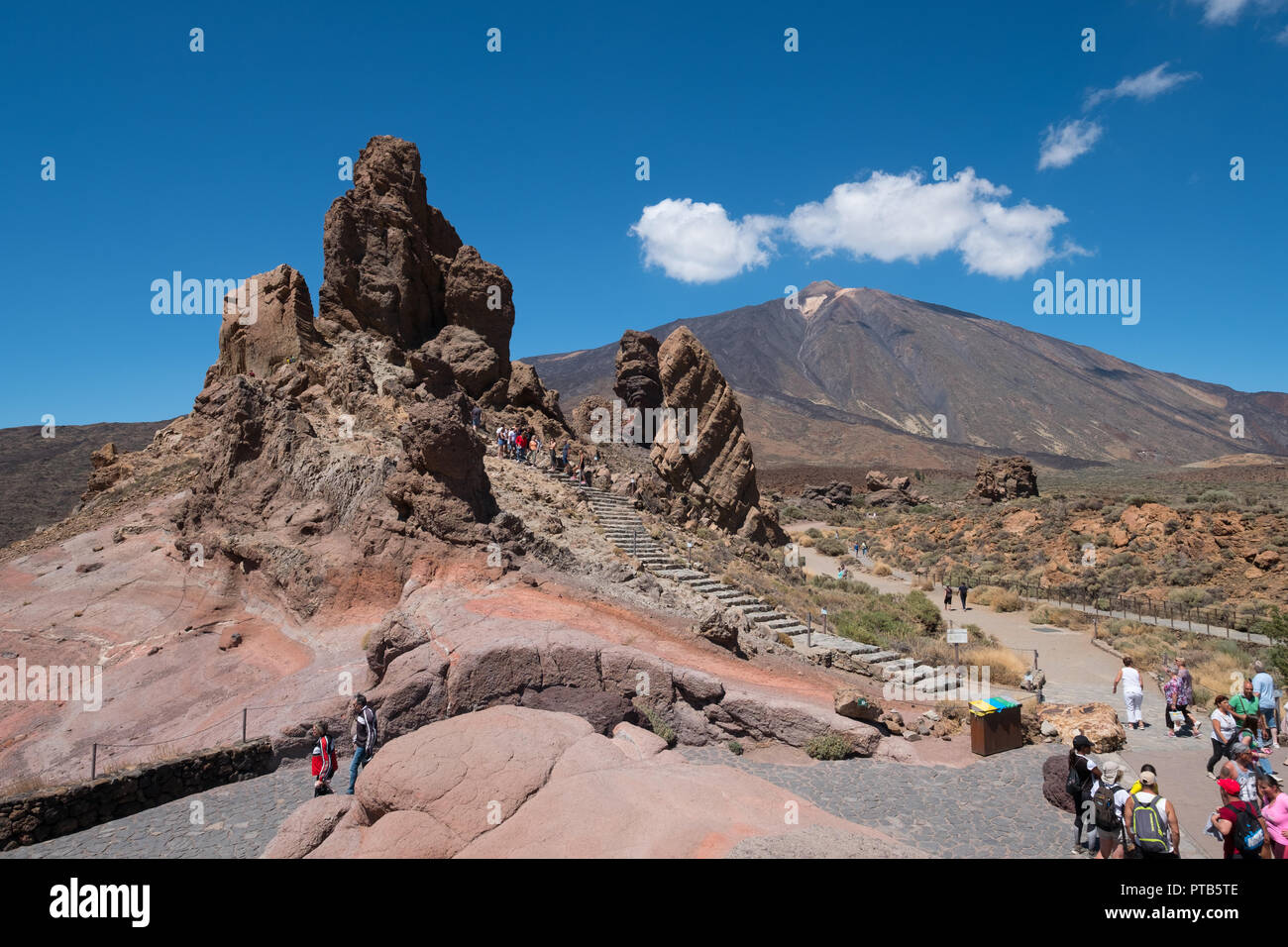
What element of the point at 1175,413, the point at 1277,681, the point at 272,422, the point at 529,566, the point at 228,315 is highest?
the point at 1175,413

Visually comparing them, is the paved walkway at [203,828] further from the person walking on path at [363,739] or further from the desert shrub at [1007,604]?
the desert shrub at [1007,604]

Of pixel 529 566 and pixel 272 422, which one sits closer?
pixel 529 566

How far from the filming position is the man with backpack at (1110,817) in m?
5.88

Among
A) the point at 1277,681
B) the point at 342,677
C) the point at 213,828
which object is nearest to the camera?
the point at 213,828

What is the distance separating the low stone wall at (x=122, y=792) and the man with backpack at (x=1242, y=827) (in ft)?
33.3

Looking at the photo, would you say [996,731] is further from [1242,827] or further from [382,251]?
[382,251]

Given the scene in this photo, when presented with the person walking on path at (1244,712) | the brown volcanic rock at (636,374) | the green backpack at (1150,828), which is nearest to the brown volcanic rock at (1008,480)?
the brown volcanic rock at (636,374)

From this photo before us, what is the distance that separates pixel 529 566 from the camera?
1282cm

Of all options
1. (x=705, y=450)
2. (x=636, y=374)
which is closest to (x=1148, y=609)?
(x=705, y=450)

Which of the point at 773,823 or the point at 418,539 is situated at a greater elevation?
the point at 418,539
